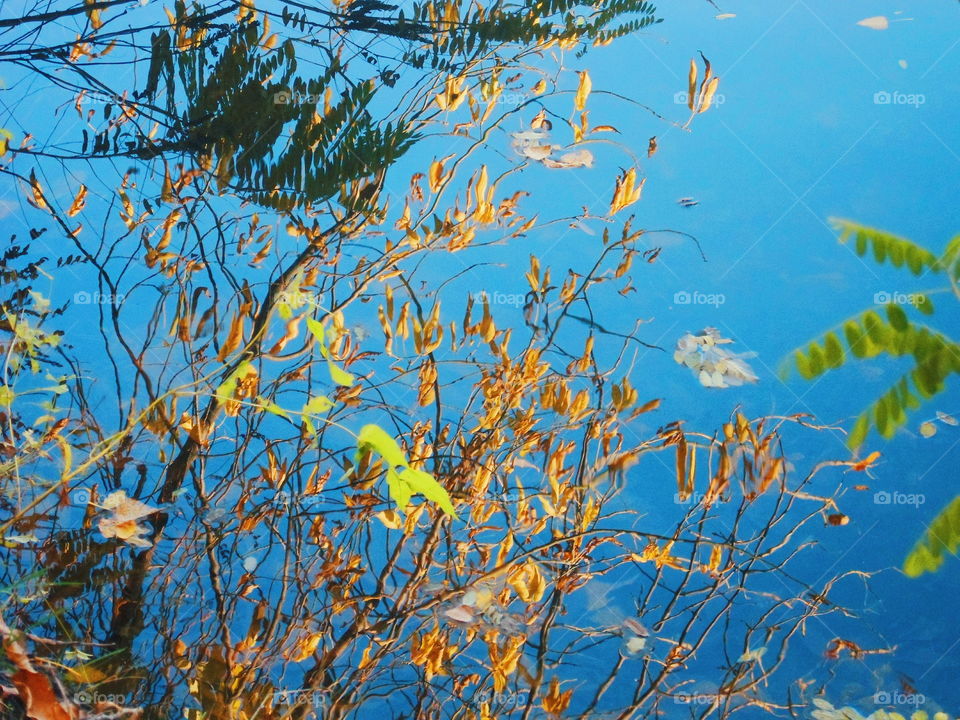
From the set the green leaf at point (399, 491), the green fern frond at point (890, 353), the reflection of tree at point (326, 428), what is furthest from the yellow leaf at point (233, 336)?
the green fern frond at point (890, 353)

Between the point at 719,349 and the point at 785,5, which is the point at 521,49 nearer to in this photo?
the point at 719,349

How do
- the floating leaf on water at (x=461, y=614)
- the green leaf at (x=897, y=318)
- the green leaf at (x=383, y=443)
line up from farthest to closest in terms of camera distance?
the green leaf at (x=897, y=318)
the floating leaf on water at (x=461, y=614)
the green leaf at (x=383, y=443)

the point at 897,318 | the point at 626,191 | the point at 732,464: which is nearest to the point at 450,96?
the point at 626,191

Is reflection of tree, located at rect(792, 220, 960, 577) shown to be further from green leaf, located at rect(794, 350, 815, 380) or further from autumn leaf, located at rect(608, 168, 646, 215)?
autumn leaf, located at rect(608, 168, 646, 215)

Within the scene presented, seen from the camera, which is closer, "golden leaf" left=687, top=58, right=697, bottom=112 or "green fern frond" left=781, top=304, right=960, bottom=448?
"golden leaf" left=687, top=58, right=697, bottom=112

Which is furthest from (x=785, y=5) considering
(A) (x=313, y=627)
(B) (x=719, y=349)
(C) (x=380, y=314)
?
(A) (x=313, y=627)

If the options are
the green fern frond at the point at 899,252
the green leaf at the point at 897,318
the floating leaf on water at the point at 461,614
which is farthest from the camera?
the green fern frond at the point at 899,252

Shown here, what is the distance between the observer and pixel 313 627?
1.23 meters

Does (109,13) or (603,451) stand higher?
(109,13)

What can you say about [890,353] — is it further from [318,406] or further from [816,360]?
[318,406]

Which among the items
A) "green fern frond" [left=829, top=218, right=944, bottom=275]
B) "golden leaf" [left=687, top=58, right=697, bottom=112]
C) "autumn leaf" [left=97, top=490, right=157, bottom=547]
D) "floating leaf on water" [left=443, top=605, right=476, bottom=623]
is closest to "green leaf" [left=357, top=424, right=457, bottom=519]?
"floating leaf on water" [left=443, top=605, right=476, bottom=623]

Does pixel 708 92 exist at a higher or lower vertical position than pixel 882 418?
higher

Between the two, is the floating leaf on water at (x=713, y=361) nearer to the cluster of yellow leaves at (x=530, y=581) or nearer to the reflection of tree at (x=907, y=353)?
the cluster of yellow leaves at (x=530, y=581)

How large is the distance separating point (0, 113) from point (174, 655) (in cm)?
109
